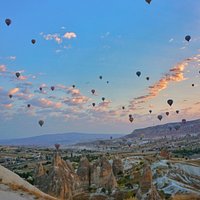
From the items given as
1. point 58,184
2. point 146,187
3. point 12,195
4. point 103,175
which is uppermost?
point 12,195

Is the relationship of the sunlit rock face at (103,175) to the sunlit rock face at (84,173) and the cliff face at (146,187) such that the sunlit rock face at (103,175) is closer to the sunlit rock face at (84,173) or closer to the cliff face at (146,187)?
the sunlit rock face at (84,173)

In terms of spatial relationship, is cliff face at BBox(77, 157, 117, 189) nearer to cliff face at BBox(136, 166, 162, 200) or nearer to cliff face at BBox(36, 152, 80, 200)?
cliff face at BBox(136, 166, 162, 200)

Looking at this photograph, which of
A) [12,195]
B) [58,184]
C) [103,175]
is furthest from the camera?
[103,175]

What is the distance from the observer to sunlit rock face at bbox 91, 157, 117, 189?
43.5 meters

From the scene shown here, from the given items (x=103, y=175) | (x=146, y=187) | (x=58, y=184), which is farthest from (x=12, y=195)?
(x=103, y=175)

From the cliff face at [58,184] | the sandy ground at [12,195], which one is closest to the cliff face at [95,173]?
the cliff face at [58,184]

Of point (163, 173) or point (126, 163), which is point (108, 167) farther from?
point (126, 163)

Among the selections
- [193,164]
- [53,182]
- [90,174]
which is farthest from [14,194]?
[193,164]

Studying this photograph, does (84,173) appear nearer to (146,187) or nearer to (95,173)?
(95,173)

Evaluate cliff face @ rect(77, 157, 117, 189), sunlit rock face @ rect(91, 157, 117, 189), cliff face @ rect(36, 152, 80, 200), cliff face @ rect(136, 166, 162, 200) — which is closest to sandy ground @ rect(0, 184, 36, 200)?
cliff face @ rect(36, 152, 80, 200)

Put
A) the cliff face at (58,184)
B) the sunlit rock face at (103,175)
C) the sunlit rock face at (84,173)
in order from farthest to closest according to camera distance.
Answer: the sunlit rock face at (84,173)
the sunlit rock face at (103,175)
the cliff face at (58,184)

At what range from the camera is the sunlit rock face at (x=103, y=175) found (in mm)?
43500

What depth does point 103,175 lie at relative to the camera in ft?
149

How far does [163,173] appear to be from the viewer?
5047cm
